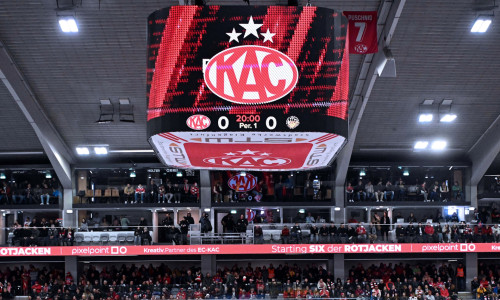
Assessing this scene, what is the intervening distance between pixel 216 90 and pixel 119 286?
22294 millimetres

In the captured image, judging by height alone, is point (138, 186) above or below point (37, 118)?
below

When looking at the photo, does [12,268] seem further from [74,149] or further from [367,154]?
[367,154]

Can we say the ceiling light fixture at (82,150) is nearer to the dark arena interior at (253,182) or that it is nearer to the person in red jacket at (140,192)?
the dark arena interior at (253,182)

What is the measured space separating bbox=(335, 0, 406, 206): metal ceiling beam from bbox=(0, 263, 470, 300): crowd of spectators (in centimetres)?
471

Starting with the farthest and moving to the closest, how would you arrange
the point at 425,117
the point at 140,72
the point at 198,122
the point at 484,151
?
the point at 484,151
the point at 425,117
the point at 140,72
the point at 198,122

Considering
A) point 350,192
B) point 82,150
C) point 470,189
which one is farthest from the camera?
point 470,189

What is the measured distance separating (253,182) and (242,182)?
57 centimetres

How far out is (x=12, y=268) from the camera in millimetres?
40469

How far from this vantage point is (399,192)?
127 feet

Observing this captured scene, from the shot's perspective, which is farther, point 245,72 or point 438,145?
point 438,145

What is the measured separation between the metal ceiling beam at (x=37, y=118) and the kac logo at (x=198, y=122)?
63.8 feet

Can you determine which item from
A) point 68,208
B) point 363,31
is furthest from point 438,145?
point 68,208

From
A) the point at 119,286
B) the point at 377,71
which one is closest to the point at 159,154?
the point at 377,71

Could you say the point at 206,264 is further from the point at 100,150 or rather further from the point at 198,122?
the point at 198,122
